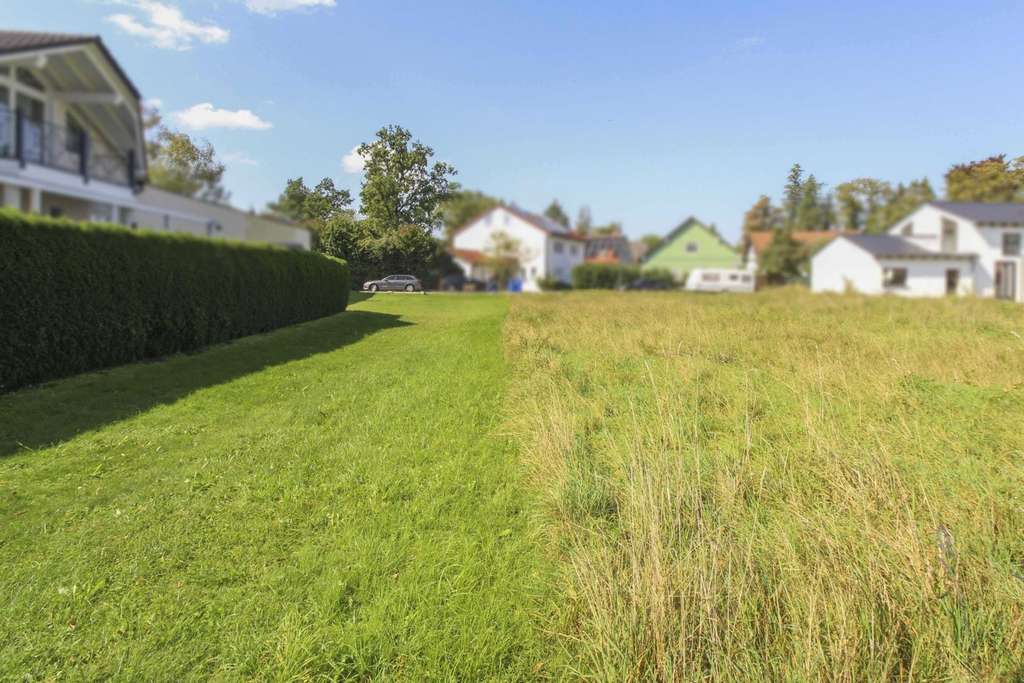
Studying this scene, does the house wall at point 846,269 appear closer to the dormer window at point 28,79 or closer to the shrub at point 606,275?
the dormer window at point 28,79

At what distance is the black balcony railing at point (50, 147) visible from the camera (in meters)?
4.54

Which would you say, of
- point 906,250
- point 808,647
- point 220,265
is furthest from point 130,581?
point 220,265

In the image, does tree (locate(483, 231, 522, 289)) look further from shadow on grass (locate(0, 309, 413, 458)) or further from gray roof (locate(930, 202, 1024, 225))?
gray roof (locate(930, 202, 1024, 225))

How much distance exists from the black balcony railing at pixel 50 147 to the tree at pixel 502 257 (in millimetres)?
3017

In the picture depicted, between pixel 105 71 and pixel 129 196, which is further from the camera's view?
pixel 129 196

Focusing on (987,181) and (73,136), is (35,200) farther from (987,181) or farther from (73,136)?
(987,181)

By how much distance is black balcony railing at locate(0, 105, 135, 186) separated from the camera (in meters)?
4.54

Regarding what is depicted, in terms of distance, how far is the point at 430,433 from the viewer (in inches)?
204

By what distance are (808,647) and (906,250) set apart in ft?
9.43

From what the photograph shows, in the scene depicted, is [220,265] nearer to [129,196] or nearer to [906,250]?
[129,196]

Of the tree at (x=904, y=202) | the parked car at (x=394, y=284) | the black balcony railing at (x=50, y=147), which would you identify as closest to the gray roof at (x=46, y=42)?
Result: the black balcony railing at (x=50, y=147)

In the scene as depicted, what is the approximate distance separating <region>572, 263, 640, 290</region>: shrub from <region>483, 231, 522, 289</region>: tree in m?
37.0

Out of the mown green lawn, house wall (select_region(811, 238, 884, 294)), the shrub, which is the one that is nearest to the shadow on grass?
the mown green lawn

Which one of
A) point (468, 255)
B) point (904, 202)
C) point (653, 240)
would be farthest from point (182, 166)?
point (653, 240)
